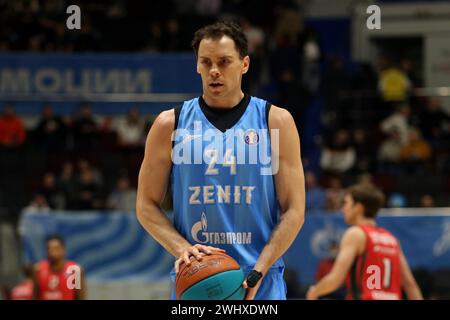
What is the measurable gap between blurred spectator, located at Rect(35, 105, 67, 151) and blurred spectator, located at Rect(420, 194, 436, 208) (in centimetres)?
523

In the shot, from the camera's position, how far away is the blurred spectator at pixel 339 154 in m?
13.5

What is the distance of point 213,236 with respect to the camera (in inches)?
161

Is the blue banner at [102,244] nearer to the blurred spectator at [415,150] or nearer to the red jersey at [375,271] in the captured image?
the blurred spectator at [415,150]

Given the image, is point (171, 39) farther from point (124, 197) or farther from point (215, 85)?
point (215, 85)

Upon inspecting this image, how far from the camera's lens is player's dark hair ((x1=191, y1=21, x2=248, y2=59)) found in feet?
13.4

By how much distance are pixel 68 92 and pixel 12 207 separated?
9.09ft

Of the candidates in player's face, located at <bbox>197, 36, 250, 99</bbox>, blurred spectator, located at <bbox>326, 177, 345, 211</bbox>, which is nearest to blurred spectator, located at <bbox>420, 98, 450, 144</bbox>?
blurred spectator, located at <bbox>326, 177, 345, 211</bbox>

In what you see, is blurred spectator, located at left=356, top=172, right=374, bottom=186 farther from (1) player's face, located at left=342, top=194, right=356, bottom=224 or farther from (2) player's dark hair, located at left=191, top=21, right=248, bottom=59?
(2) player's dark hair, located at left=191, top=21, right=248, bottom=59

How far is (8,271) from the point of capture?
1136 centimetres

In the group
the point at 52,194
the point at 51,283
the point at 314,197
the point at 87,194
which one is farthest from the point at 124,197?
the point at 51,283

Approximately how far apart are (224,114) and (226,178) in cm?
32

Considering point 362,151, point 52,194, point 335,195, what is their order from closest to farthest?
point 335,195, point 52,194, point 362,151

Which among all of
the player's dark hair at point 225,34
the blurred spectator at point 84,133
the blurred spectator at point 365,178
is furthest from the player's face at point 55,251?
the player's dark hair at point 225,34
